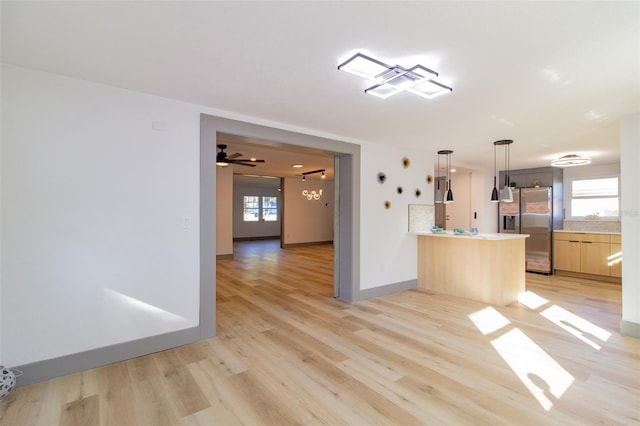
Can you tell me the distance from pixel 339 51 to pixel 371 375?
2530 mm

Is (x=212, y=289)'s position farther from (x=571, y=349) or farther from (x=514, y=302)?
(x=514, y=302)

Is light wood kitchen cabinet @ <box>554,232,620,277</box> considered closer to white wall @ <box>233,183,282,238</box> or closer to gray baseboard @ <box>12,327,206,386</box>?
gray baseboard @ <box>12,327,206,386</box>

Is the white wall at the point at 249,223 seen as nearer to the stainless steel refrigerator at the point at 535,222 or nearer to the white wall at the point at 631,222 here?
the stainless steel refrigerator at the point at 535,222

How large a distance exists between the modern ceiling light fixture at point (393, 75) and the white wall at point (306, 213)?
8604mm

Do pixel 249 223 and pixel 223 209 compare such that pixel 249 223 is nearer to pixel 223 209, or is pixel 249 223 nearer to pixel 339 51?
pixel 223 209

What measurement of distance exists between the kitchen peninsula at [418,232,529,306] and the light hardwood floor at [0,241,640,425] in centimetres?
43

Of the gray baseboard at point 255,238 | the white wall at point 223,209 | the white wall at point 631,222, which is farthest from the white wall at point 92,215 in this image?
the gray baseboard at point 255,238

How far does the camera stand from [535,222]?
22.5 ft

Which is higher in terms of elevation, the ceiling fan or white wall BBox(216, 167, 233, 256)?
the ceiling fan

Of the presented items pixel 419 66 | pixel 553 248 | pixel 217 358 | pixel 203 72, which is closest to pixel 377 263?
pixel 217 358

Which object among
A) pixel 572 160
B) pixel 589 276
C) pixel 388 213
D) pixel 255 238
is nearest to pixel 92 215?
pixel 388 213

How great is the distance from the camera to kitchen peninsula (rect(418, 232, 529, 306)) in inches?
180

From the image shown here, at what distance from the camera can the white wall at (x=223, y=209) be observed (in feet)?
27.4

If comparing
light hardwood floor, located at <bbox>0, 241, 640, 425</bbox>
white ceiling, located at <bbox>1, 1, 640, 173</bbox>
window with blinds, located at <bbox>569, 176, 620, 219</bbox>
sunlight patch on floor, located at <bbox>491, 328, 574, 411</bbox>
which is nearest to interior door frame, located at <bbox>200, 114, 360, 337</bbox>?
white ceiling, located at <bbox>1, 1, 640, 173</bbox>
